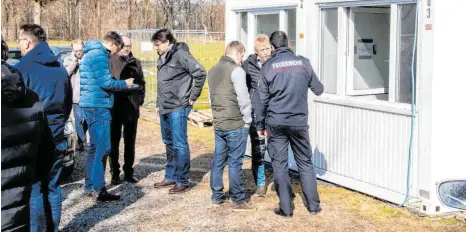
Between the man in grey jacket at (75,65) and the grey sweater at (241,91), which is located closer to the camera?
the grey sweater at (241,91)

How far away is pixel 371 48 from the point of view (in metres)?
7.63

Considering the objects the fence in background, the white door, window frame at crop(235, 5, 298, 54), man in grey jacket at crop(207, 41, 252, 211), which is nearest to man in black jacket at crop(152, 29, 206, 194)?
man in grey jacket at crop(207, 41, 252, 211)

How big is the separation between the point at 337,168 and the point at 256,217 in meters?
1.60

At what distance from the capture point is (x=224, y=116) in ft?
21.5

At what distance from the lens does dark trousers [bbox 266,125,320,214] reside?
628 cm

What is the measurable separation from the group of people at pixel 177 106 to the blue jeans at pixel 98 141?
11mm

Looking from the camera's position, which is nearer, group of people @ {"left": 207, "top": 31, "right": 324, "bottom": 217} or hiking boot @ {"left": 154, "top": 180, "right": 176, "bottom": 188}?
group of people @ {"left": 207, "top": 31, "right": 324, "bottom": 217}

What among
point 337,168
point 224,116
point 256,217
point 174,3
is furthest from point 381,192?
point 174,3

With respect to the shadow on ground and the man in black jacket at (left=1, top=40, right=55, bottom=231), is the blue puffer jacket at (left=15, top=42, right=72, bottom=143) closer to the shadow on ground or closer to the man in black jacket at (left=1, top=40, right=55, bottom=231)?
the shadow on ground

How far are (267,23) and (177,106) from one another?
2.64 m

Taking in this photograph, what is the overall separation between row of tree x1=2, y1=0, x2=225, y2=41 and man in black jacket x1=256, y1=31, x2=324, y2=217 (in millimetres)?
21296

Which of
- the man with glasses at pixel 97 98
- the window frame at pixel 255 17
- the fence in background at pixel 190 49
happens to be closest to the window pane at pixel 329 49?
the window frame at pixel 255 17

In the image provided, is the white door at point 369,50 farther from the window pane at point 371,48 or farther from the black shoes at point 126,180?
the black shoes at point 126,180

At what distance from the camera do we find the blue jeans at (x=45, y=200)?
4418 mm
